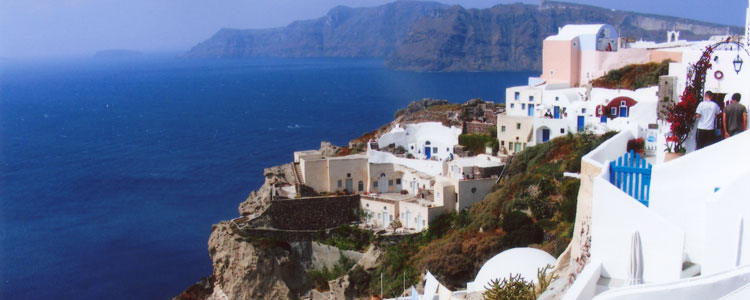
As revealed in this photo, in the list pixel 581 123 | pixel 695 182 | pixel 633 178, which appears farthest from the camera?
pixel 581 123

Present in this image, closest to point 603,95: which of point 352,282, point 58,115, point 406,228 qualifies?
point 406,228

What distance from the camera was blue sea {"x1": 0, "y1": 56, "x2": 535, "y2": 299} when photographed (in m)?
38.7

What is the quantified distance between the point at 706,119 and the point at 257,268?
72.4ft

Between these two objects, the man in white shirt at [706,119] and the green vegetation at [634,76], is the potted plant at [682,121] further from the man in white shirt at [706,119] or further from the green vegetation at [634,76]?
the green vegetation at [634,76]

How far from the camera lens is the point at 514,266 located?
13930 millimetres

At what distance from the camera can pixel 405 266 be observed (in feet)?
85.4

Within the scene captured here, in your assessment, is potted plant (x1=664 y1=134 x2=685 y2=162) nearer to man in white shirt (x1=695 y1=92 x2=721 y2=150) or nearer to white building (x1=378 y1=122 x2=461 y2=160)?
man in white shirt (x1=695 y1=92 x2=721 y2=150)

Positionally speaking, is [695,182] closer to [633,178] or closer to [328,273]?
[633,178]

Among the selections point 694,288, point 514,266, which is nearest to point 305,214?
point 514,266

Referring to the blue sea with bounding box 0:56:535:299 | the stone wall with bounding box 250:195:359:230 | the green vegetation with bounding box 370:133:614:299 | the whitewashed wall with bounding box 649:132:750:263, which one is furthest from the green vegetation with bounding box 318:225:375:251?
Answer: the whitewashed wall with bounding box 649:132:750:263

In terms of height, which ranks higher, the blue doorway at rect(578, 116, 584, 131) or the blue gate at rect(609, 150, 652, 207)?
the blue gate at rect(609, 150, 652, 207)

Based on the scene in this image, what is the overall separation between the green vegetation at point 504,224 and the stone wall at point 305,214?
4.23 metres

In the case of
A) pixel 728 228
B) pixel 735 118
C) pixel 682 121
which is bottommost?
pixel 728 228

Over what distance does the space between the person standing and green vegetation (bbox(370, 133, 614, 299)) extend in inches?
344
